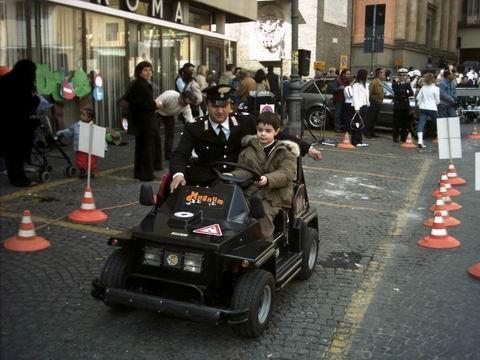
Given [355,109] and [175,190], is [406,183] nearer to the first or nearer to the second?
[355,109]

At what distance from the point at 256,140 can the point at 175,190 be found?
89 centimetres

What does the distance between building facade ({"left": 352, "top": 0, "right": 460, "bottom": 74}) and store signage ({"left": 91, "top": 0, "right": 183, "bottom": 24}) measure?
17.0 metres

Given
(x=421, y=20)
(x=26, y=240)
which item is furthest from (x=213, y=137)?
(x=421, y=20)

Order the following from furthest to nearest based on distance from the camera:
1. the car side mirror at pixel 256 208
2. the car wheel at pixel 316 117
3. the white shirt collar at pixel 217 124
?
the car wheel at pixel 316 117 < the white shirt collar at pixel 217 124 < the car side mirror at pixel 256 208

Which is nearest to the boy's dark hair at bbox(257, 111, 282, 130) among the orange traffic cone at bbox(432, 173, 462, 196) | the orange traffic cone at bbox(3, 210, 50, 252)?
the orange traffic cone at bbox(3, 210, 50, 252)

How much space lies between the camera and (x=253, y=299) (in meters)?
3.83

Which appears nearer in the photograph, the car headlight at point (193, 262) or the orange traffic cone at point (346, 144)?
the car headlight at point (193, 262)

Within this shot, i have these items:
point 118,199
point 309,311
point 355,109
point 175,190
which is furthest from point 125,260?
point 355,109

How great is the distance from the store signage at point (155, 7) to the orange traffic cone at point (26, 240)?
366 inches

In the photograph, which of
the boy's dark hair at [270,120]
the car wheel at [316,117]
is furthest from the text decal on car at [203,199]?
the car wheel at [316,117]

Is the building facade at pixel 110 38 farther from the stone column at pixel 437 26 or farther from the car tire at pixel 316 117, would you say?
the stone column at pixel 437 26

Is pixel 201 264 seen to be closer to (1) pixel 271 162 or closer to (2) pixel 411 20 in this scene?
(1) pixel 271 162

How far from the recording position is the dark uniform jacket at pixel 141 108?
9.02 m

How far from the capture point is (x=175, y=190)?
4.48 metres
